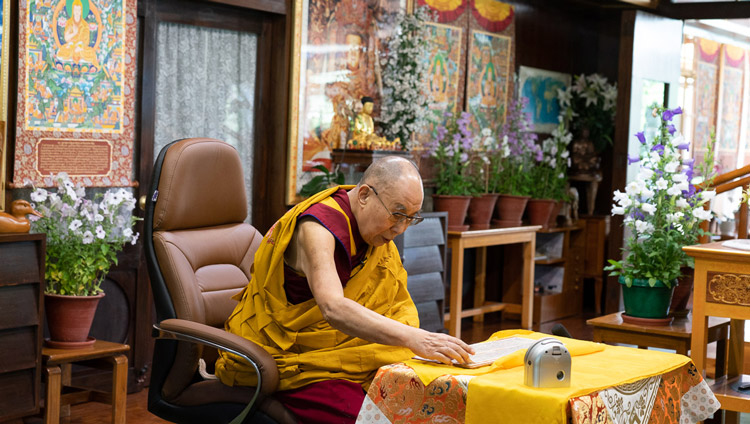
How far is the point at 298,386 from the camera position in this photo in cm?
249

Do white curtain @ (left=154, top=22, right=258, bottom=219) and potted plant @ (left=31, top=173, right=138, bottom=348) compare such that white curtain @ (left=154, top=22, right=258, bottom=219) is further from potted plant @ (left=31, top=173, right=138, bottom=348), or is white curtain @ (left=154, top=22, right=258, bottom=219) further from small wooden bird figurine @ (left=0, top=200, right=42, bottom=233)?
small wooden bird figurine @ (left=0, top=200, right=42, bottom=233)

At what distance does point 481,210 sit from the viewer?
20.3 ft

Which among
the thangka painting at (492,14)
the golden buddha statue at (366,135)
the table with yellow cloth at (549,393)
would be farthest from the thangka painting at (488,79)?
the table with yellow cloth at (549,393)

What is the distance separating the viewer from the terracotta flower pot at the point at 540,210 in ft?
22.1

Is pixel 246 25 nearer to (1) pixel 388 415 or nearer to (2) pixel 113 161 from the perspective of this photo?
(2) pixel 113 161

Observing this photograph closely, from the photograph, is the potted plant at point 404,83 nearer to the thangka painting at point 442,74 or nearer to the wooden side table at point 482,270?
the thangka painting at point 442,74

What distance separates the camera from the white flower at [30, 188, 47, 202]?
3793mm

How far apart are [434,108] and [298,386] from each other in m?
4.01

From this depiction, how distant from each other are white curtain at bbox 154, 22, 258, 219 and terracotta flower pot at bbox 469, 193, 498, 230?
5.57 ft

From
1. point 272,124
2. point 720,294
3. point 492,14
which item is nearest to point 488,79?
point 492,14

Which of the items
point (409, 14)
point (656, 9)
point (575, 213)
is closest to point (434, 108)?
point (409, 14)

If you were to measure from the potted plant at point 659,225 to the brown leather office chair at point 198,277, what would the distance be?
5.60ft

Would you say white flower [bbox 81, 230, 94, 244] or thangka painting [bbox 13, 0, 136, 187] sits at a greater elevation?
thangka painting [bbox 13, 0, 136, 187]

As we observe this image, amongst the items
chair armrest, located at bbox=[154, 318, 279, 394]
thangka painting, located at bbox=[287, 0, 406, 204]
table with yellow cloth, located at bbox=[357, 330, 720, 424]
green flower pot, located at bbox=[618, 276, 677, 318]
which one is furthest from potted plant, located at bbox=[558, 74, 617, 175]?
chair armrest, located at bbox=[154, 318, 279, 394]
